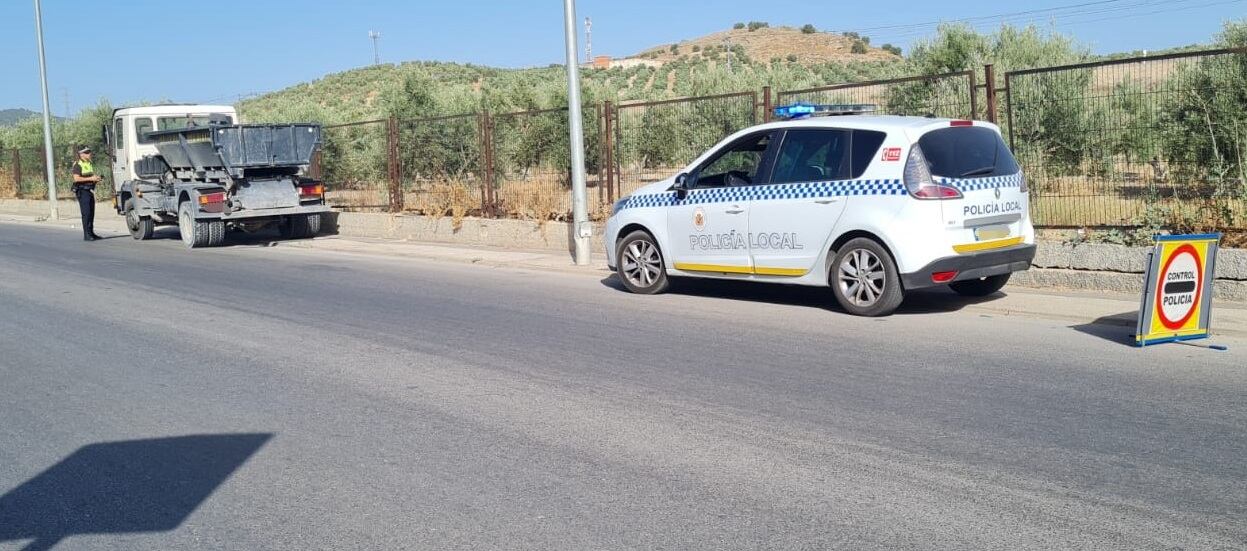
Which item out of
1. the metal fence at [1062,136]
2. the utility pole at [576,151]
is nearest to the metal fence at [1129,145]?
the metal fence at [1062,136]

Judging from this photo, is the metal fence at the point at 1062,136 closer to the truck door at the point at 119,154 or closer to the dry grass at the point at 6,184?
the truck door at the point at 119,154

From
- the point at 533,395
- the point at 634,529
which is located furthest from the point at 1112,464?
the point at 533,395

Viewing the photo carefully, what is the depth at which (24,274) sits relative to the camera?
15539mm

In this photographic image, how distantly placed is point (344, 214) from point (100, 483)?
16447mm

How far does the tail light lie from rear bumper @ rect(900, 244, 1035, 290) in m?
0.54

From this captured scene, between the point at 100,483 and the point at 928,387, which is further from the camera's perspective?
the point at 928,387

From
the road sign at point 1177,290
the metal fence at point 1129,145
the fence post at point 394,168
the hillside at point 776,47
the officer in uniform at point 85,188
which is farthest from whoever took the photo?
the hillside at point 776,47

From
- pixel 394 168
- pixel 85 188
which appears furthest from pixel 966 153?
pixel 85 188

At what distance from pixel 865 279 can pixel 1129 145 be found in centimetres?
373

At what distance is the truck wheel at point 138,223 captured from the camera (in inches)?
866

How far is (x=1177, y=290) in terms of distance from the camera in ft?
25.9

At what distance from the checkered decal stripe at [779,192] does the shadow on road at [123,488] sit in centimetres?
546

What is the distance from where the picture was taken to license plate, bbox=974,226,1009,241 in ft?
30.4

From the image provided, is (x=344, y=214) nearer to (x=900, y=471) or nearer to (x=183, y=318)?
(x=183, y=318)
